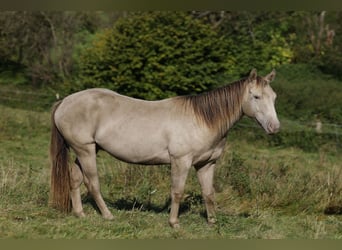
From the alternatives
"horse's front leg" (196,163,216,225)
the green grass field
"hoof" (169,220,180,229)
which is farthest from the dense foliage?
"hoof" (169,220,180,229)

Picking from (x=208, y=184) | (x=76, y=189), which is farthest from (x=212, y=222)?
(x=76, y=189)

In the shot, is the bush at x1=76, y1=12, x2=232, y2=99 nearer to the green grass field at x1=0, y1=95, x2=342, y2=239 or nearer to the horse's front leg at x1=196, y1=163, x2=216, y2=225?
the green grass field at x1=0, y1=95, x2=342, y2=239

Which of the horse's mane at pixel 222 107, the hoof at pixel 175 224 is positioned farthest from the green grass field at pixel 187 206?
the horse's mane at pixel 222 107

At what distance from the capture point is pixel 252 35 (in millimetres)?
18000

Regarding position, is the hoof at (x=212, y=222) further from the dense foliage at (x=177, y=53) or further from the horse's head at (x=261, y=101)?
the dense foliage at (x=177, y=53)

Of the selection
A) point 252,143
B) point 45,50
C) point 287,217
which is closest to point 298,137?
point 252,143

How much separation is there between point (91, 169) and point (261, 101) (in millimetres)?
1978

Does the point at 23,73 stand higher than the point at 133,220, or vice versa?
the point at 133,220

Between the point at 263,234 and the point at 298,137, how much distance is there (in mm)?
7799

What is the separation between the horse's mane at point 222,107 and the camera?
18.1 ft

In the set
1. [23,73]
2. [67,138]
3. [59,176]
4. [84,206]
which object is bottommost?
[23,73]

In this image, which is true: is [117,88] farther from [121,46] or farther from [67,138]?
[67,138]

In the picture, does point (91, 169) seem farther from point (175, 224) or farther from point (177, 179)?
point (175, 224)

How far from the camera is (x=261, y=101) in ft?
17.6
